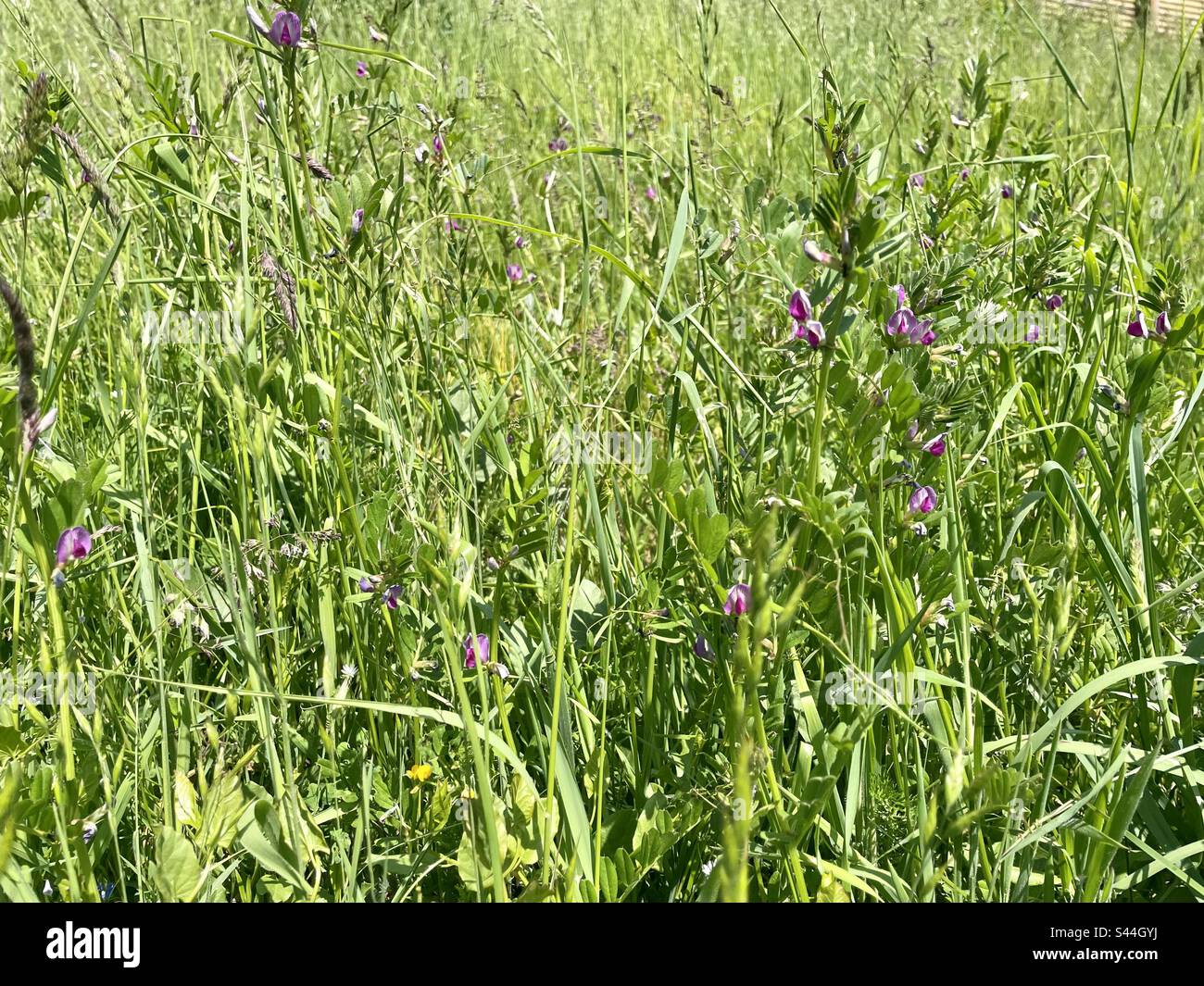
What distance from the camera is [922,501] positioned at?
1221mm

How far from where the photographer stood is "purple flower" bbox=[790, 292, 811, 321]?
105cm

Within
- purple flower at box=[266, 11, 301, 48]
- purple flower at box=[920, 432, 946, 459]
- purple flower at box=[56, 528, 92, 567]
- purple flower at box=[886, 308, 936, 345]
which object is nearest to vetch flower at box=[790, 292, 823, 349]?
purple flower at box=[886, 308, 936, 345]

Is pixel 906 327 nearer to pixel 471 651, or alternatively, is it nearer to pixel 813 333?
pixel 813 333

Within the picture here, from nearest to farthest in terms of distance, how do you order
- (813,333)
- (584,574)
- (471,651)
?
(813,333) < (471,651) < (584,574)

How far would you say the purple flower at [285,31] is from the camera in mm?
1218

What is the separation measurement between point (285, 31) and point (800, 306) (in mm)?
694

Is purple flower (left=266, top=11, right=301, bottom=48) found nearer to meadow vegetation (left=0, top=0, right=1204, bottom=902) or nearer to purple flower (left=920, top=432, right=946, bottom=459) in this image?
meadow vegetation (left=0, top=0, right=1204, bottom=902)

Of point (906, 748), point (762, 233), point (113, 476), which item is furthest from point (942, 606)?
point (113, 476)

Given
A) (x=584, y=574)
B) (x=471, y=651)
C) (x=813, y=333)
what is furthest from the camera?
(x=584, y=574)

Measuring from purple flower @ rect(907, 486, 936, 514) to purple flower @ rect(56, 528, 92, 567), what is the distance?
918mm

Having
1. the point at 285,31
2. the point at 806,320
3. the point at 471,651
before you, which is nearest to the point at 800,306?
the point at 806,320

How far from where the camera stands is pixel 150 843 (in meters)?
1.12

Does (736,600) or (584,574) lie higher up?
(584,574)
